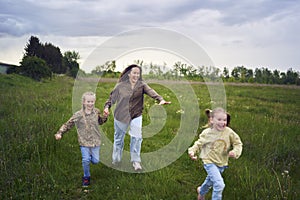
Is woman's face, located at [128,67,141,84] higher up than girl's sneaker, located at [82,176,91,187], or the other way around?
woman's face, located at [128,67,141,84]

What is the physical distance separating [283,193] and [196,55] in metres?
2.30

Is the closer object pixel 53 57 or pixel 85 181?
pixel 85 181

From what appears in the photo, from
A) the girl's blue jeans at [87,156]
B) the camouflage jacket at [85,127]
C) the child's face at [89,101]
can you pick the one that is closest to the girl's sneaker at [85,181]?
the girl's blue jeans at [87,156]

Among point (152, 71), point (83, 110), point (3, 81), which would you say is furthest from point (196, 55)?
point (3, 81)

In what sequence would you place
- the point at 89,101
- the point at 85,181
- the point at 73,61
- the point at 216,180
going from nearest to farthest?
the point at 216,180 → the point at 89,101 → the point at 85,181 → the point at 73,61

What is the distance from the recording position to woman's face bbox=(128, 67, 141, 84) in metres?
4.96

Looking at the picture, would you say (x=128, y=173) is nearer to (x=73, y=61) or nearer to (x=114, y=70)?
Result: (x=114, y=70)

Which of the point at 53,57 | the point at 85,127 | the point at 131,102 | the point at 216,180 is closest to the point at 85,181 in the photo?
the point at 85,127

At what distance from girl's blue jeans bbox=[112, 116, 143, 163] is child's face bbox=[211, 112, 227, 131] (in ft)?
5.60

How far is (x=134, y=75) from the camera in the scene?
4.98m

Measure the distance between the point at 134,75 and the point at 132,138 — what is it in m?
1.09

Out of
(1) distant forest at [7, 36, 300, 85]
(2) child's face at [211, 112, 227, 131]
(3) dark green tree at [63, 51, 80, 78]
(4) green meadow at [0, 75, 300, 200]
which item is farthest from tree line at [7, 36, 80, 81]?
(2) child's face at [211, 112, 227, 131]

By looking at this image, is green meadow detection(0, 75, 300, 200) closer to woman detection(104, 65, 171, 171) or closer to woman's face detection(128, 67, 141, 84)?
woman detection(104, 65, 171, 171)

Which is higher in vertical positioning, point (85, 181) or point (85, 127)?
point (85, 127)
